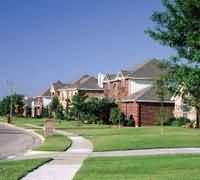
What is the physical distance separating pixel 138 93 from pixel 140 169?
1895 inches

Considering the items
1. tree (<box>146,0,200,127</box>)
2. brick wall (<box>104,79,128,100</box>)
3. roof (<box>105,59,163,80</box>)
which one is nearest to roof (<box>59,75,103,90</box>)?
brick wall (<box>104,79,128,100</box>)

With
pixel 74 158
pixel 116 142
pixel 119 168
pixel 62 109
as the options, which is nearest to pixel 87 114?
pixel 62 109

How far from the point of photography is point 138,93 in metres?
64.9

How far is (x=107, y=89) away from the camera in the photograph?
7656 centimetres

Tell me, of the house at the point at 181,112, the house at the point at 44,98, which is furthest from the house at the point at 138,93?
the house at the point at 44,98

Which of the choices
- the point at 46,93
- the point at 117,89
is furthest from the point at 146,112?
the point at 46,93

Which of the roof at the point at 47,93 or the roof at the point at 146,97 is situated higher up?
the roof at the point at 47,93

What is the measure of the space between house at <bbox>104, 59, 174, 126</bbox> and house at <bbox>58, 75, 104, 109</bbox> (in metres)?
11.6

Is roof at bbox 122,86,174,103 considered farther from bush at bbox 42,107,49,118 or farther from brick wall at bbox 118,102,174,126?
bush at bbox 42,107,49,118

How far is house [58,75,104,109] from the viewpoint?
8806 cm

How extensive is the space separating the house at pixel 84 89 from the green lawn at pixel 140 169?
6325cm

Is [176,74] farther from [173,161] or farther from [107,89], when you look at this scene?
[107,89]

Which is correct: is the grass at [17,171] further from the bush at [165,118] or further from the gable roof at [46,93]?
the gable roof at [46,93]

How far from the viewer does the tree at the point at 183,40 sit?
13.0 metres
